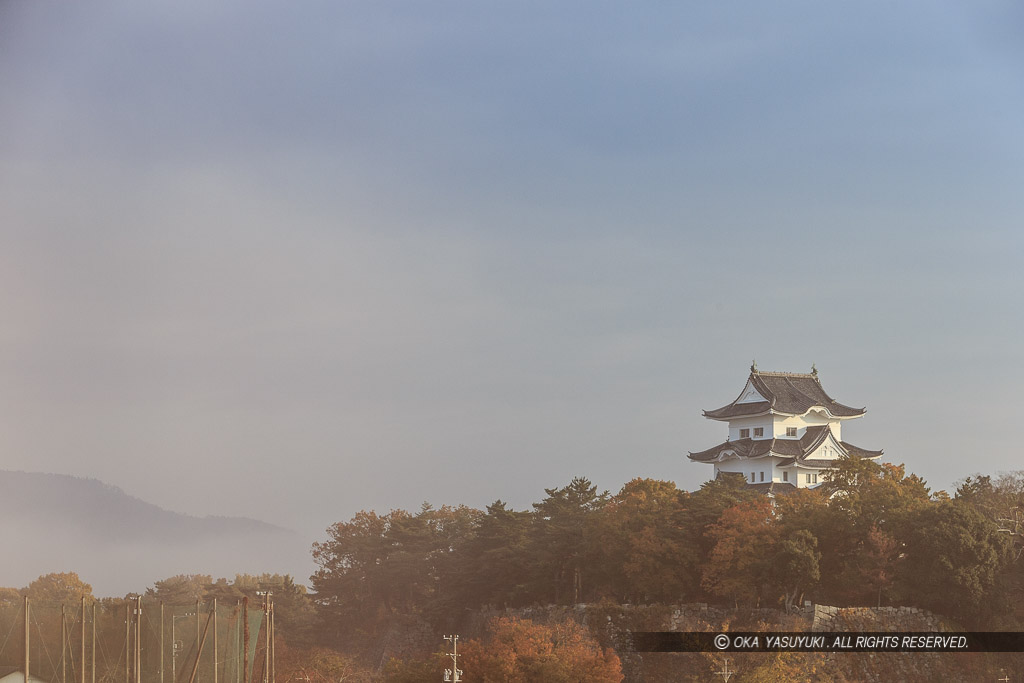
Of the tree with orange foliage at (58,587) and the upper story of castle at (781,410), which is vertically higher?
the upper story of castle at (781,410)

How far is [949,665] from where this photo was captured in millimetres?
21703

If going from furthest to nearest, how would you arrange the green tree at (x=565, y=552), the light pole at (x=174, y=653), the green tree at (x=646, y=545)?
the green tree at (x=565, y=552), the green tree at (x=646, y=545), the light pole at (x=174, y=653)

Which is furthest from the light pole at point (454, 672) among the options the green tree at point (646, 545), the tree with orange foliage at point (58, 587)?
the tree with orange foliage at point (58, 587)

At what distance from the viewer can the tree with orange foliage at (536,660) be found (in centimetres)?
2030

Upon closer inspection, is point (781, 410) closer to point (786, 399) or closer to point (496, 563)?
point (786, 399)

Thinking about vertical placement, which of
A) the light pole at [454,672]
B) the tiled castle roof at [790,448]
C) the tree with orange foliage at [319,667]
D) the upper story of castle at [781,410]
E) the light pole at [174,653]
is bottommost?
the tree with orange foliage at [319,667]

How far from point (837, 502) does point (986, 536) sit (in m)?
3.05

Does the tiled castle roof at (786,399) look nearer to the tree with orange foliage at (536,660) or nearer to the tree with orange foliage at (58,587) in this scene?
the tree with orange foliage at (536,660)

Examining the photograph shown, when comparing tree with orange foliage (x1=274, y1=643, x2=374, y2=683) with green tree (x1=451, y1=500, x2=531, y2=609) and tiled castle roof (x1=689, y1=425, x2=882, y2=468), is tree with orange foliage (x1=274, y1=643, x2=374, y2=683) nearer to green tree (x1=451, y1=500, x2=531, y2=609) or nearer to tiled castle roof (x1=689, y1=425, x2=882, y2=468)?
green tree (x1=451, y1=500, x2=531, y2=609)

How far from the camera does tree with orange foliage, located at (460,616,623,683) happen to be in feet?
66.6

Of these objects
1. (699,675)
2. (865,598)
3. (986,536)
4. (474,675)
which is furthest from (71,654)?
(986,536)

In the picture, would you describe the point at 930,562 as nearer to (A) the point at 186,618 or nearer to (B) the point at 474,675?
(B) the point at 474,675

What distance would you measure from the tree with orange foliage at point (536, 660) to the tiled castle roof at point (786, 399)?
10.9 m

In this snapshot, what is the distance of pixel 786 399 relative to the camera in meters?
30.7
